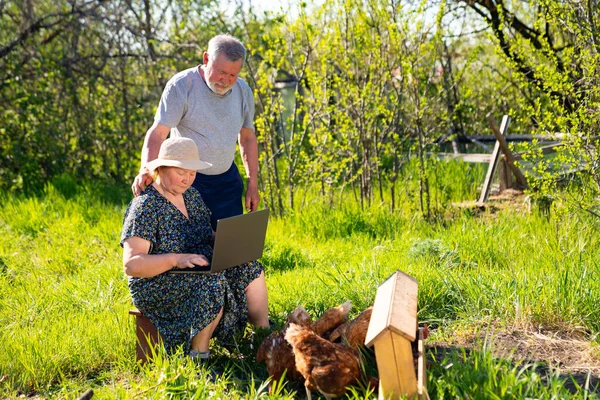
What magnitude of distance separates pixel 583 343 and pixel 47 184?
7174 millimetres

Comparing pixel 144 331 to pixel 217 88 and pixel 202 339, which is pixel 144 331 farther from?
pixel 217 88

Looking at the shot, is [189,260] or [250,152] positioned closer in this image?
[189,260]

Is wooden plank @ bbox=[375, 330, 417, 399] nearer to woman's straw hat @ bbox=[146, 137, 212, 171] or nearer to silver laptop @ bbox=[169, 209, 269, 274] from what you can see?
silver laptop @ bbox=[169, 209, 269, 274]

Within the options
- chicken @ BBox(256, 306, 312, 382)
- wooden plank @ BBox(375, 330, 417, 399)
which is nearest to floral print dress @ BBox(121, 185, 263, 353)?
chicken @ BBox(256, 306, 312, 382)

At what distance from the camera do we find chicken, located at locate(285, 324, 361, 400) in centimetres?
327

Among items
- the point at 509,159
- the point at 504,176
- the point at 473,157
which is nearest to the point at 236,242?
the point at 509,159

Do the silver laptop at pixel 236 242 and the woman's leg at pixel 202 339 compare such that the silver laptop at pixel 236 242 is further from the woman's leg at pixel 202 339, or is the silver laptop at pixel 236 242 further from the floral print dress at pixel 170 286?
the woman's leg at pixel 202 339

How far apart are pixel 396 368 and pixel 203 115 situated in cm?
215

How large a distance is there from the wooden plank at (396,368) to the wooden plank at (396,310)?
5cm

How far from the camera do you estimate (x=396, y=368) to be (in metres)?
3.04

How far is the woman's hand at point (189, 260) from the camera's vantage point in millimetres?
3697

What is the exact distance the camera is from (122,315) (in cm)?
459

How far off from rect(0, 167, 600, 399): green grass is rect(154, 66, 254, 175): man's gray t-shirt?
1.07 metres

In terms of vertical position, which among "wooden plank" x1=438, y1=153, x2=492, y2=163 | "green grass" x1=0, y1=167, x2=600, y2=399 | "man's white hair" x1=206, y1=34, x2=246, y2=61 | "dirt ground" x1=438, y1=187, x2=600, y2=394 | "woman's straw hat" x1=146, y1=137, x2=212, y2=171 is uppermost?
"man's white hair" x1=206, y1=34, x2=246, y2=61
